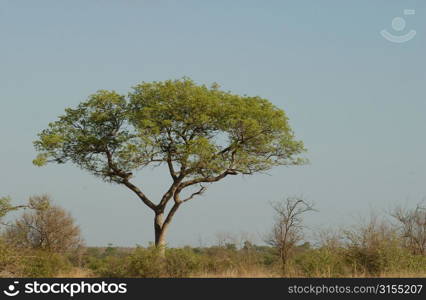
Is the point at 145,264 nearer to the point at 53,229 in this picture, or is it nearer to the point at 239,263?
the point at 239,263

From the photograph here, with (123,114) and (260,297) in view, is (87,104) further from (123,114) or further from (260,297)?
(260,297)

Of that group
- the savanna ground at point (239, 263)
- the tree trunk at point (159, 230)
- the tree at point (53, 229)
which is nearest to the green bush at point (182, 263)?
the savanna ground at point (239, 263)

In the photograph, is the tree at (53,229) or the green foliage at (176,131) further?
the tree at (53,229)

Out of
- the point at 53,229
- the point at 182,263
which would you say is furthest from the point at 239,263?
the point at 53,229

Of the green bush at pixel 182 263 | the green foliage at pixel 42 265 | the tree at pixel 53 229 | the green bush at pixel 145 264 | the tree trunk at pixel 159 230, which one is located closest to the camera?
the green foliage at pixel 42 265

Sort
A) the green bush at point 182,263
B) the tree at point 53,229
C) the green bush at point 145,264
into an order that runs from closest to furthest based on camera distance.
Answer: the green bush at point 145,264
the green bush at point 182,263
the tree at point 53,229

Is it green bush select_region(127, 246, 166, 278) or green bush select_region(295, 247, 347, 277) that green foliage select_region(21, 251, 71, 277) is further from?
green bush select_region(295, 247, 347, 277)

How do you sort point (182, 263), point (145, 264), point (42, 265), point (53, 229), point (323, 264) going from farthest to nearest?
point (53, 229) → point (182, 263) → point (42, 265) → point (145, 264) → point (323, 264)

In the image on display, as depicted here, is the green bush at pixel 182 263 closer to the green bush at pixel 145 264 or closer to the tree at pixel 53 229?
the green bush at pixel 145 264

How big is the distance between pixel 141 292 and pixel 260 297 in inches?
113

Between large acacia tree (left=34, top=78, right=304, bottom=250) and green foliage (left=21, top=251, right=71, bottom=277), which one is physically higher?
large acacia tree (left=34, top=78, right=304, bottom=250)

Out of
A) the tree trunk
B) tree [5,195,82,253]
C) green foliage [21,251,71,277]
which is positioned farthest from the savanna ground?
tree [5,195,82,253]

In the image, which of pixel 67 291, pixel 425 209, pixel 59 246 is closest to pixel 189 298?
pixel 67 291

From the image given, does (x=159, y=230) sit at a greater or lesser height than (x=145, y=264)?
greater
